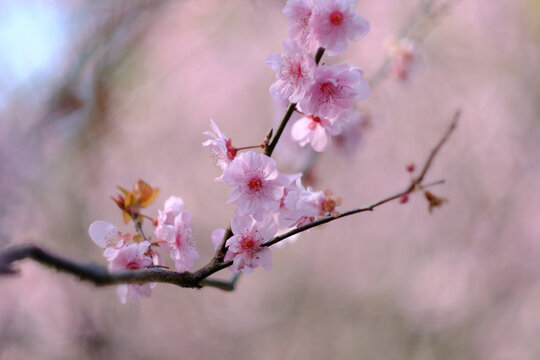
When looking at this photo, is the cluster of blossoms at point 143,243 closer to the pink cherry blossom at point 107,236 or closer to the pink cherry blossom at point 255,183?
the pink cherry blossom at point 107,236

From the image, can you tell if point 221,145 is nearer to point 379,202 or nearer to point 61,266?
point 379,202

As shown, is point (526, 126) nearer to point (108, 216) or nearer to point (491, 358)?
point (491, 358)

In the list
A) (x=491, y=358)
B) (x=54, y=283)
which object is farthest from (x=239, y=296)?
(x=491, y=358)

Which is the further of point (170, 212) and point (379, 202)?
point (170, 212)

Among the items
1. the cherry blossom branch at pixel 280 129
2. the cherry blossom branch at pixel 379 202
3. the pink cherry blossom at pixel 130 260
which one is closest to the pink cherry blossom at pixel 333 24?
the cherry blossom branch at pixel 280 129

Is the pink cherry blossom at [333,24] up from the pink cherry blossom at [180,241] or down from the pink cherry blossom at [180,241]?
up

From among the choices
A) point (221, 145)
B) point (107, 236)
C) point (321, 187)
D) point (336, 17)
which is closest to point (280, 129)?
point (221, 145)
